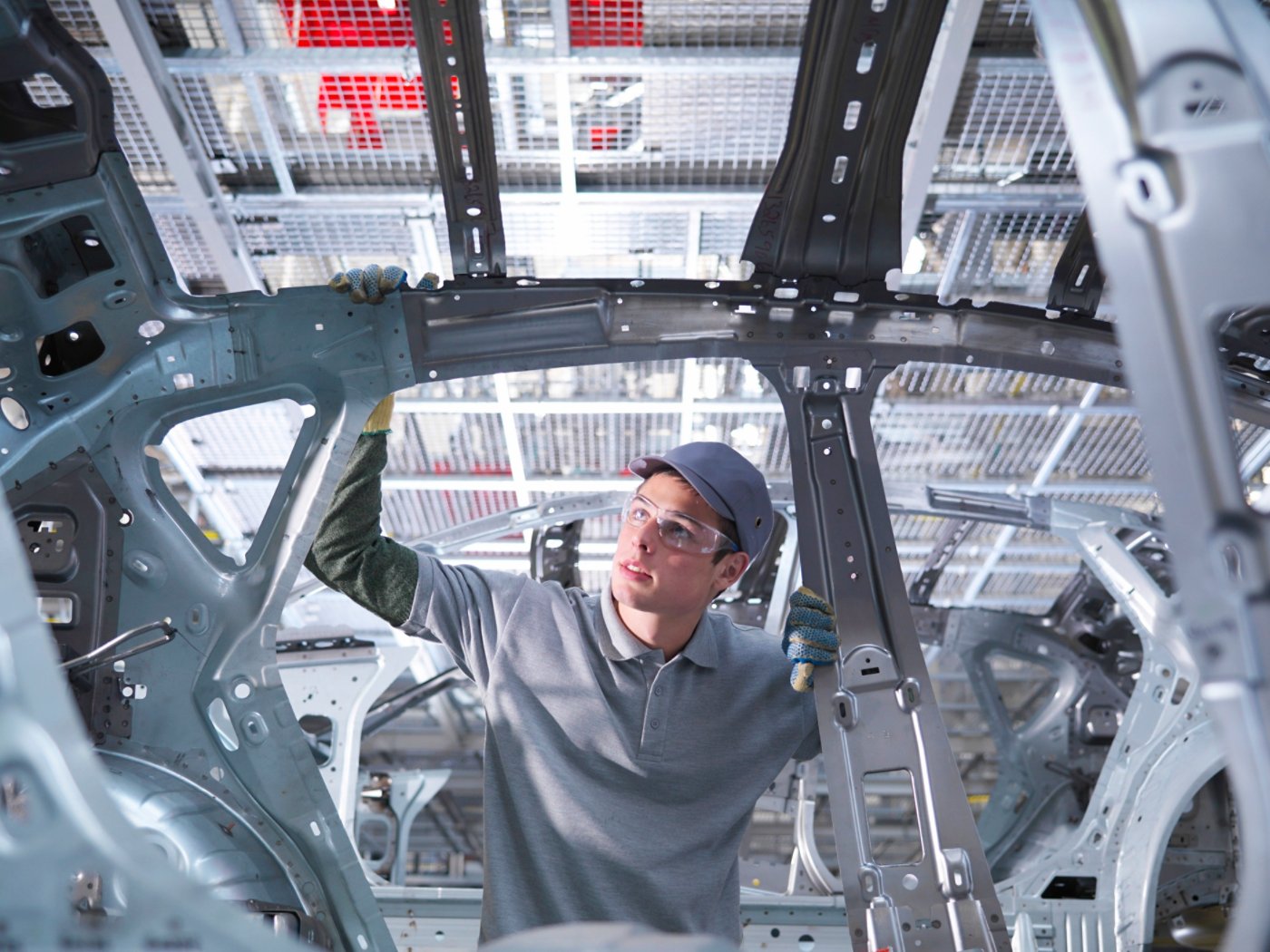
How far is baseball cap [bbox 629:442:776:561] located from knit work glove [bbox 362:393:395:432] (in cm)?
70

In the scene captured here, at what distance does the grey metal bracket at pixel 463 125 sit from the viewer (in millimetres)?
3312

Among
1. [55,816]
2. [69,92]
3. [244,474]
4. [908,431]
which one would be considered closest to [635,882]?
[55,816]

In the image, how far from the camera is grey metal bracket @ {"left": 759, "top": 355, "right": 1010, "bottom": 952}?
3076 mm

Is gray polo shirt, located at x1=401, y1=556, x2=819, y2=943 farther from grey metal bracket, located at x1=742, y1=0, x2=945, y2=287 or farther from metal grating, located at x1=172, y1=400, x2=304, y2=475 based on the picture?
metal grating, located at x1=172, y1=400, x2=304, y2=475

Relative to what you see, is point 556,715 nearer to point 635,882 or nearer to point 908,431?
point 635,882

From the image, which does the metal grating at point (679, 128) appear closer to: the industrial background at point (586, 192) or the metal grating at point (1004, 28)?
the industrial background at point (586, 192)

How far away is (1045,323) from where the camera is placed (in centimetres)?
383

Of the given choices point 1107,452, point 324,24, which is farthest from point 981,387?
point 324,24

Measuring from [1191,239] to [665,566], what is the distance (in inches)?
71.8

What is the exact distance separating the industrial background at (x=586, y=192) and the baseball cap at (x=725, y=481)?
3.12 metres

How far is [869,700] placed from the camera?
10.7ft

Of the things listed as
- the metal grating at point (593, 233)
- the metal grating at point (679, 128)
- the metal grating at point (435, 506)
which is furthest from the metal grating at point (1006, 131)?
the metal grating at point (435, 506)

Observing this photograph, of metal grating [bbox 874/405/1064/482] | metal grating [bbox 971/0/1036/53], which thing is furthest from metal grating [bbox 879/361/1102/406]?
metal grating [bbox 971/0/1036/53]

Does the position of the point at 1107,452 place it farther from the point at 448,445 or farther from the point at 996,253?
the point at 448,445
